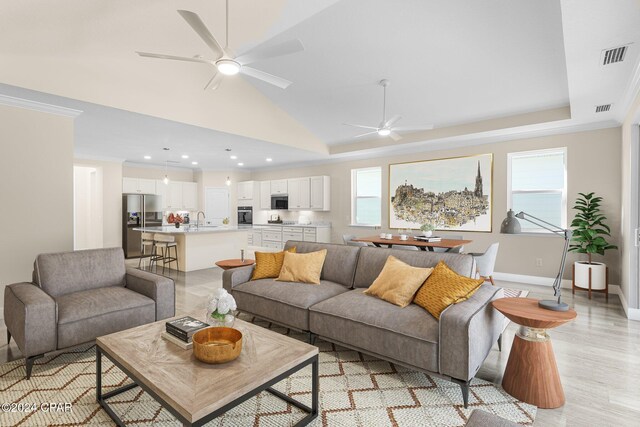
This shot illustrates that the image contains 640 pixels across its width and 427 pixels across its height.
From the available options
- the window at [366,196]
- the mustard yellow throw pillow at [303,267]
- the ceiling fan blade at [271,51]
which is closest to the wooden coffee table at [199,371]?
the mustard yellow throw pillow at [303,267]

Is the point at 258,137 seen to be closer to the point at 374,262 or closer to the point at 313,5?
the point at 313,5

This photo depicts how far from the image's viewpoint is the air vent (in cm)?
259

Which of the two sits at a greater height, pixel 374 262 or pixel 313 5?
pixel 313 5

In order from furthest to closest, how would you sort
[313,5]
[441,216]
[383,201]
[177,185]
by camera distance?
[177,185] → [383,201] → [441,216] → [313,5]

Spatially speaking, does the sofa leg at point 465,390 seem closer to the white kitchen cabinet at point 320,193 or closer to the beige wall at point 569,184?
the beige wall at point 569,184

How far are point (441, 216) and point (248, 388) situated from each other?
568 cm

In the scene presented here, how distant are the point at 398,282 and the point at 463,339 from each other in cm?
78

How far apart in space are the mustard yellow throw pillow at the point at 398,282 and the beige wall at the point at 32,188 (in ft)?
13.2

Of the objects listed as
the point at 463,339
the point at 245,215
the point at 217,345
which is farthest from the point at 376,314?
the point at 245,215

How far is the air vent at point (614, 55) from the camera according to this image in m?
2.59

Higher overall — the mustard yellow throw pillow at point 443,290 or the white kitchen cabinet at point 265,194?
the white kitchen cabinet at point 265,194

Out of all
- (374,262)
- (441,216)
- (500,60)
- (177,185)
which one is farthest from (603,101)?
(177,185)

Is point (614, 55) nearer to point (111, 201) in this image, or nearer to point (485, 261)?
point (485, 261)

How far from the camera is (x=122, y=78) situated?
13.3 feet
